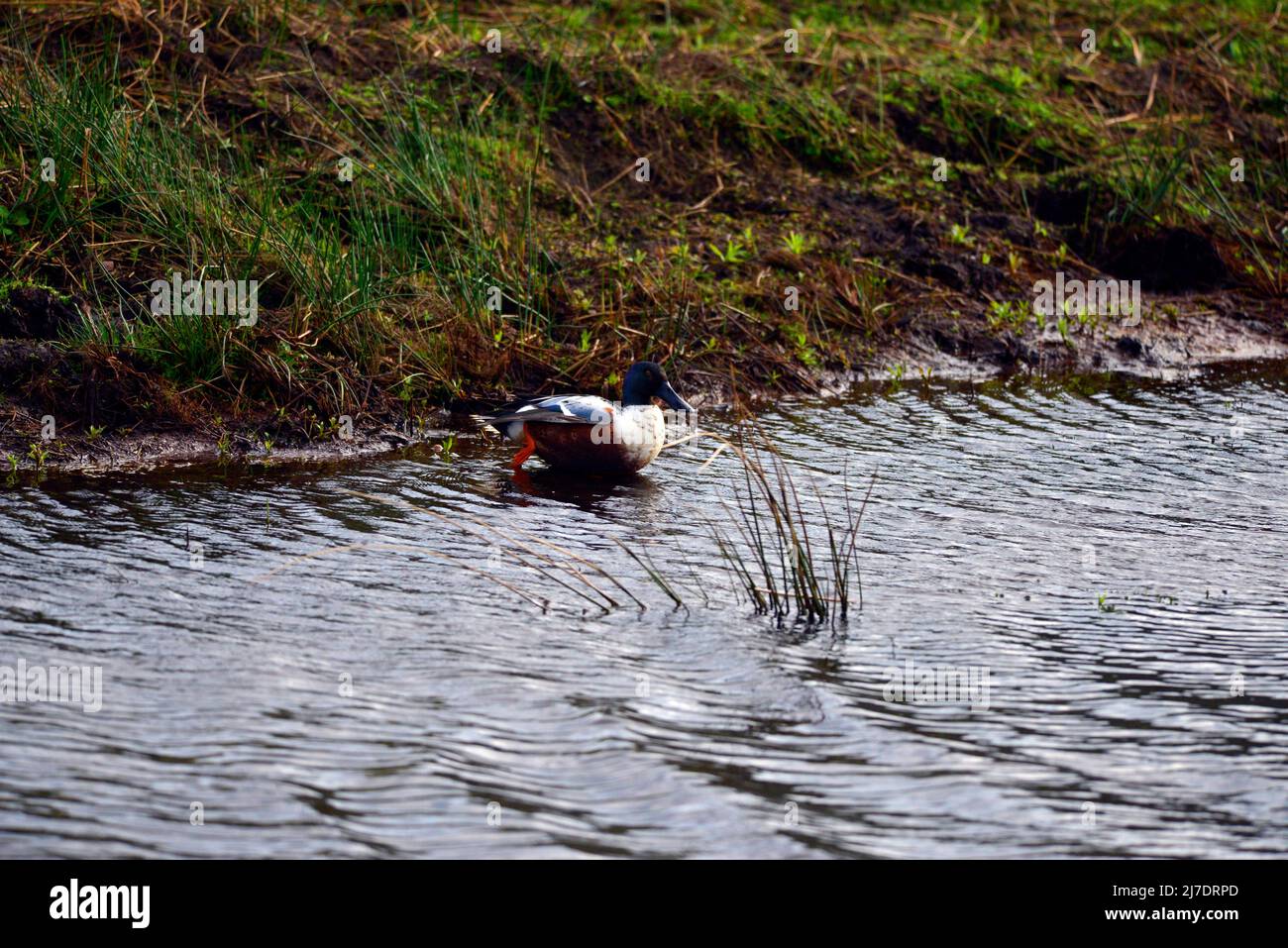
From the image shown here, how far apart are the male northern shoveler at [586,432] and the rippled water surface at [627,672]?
0.19 metres

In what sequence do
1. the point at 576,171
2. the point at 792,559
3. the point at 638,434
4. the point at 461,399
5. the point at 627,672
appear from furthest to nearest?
the point at 576,171 → the point at 461,399 → the point at 638,434 → the point at 792,559 → the point at 627,672

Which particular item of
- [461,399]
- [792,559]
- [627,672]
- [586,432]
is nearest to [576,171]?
[461,399]

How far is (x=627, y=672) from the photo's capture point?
18.0 feet

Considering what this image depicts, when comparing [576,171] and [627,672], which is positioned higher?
[576,171]

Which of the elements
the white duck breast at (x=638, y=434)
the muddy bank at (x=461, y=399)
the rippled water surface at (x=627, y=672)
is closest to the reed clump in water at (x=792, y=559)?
the rippled water surface at (x=627, y=672)

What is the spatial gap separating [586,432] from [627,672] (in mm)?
3147

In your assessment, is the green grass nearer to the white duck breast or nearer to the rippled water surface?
the white duck breast

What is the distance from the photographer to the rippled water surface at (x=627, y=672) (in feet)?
14.4

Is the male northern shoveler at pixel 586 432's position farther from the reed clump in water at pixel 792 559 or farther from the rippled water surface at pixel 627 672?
the reed clump in water at pixel 792 559

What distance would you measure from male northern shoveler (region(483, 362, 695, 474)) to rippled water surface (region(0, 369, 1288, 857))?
190 mm

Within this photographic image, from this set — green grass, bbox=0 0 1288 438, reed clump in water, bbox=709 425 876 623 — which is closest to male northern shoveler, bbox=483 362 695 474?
reed clump in water, bbox=709 425 876 623

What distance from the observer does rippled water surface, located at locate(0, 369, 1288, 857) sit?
4398mm

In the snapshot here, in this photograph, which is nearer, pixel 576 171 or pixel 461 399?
pixel 461 399

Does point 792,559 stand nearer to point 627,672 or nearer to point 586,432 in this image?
point 627,672
